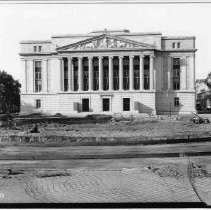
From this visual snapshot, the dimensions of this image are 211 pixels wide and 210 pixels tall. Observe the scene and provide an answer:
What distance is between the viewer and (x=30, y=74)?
8359 mm

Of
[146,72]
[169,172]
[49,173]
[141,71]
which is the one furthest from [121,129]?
[146,72]

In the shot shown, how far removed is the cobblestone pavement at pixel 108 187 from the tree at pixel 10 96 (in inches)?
73.5

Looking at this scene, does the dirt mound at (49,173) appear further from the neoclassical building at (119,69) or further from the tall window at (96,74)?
the tall window at (96,74)

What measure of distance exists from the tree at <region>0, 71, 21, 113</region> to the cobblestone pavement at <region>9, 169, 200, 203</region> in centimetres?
187

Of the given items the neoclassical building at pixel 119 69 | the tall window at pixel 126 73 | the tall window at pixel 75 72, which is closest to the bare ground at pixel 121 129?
the neoclassical building at pixel 119 69

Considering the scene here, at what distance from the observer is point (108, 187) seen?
6.06 metres

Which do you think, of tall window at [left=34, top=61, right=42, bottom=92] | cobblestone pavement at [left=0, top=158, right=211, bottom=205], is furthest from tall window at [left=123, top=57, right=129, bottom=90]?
cobblestone pavement at [left=0, top=158, right=211, bottom=205]

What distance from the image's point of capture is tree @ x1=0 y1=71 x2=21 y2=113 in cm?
758

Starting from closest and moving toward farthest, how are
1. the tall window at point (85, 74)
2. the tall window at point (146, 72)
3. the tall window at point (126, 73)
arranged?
the tall window at point (85, 74)
the tall window at point (126, 73)
the tall window at point (146, 72)

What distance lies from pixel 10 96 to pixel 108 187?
326cm

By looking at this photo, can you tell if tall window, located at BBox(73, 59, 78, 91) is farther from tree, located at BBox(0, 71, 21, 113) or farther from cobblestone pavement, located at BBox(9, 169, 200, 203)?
cobblestone pavement, located at BBox(9, 169, 200, 203)

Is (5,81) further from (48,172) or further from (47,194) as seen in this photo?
(47,194)

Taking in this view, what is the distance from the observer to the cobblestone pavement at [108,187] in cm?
579

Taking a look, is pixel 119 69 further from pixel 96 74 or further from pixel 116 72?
pixel 96 74
